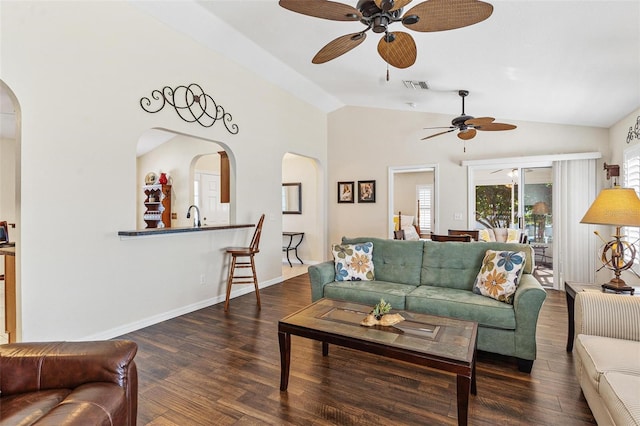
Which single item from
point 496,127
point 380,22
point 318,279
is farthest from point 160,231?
point 496,127

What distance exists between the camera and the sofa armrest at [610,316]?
201cm

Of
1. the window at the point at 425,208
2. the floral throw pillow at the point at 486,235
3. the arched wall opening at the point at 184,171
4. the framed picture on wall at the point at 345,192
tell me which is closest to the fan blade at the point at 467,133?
the floral throw pillow at the point at 486,235

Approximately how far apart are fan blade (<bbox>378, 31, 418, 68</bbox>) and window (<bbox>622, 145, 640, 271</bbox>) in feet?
10.2

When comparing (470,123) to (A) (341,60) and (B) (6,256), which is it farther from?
(B) (6,256)

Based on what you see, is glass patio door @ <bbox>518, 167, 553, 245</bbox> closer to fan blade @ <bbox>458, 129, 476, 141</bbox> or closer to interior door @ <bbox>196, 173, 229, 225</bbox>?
fan blade @ <bbox>458, 129, 476, 141</bbox>

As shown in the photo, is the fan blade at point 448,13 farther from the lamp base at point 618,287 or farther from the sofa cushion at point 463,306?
the lamp base at point 618,287

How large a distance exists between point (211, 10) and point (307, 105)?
2.86 m

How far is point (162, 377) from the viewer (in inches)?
94.4

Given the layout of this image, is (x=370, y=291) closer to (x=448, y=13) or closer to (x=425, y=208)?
(x=448, y=13)

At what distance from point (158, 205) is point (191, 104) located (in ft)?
12.5

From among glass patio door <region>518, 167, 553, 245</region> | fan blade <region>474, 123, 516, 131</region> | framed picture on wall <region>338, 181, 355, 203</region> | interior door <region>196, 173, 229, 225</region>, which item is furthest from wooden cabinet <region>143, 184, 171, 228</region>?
glass patio door <region>518, 167, 553, 245</region>

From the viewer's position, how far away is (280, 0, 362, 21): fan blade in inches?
77.8

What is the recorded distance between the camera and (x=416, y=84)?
4492 millimetres

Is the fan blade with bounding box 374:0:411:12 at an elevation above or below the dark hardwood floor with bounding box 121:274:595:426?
above
